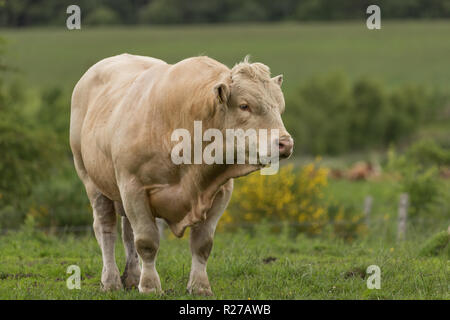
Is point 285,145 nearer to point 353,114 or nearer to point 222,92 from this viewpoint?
point 222,92

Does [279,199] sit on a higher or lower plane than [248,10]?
lower

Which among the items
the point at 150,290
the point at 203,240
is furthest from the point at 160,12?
the point at 150,290

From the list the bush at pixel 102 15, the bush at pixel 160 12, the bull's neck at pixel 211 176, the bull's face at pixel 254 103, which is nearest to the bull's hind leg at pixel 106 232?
the bull's neck at pixel 211 176

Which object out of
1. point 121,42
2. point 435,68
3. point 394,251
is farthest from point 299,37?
point 394,251

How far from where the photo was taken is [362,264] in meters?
8.30

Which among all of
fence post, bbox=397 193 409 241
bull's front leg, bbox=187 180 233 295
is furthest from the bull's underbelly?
fence post, bbox=397 193 409 241

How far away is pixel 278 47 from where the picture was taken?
89125mm

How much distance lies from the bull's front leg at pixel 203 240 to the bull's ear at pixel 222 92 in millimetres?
1123

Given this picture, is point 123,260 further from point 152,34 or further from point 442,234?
point 152,34

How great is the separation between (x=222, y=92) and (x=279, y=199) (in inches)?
445

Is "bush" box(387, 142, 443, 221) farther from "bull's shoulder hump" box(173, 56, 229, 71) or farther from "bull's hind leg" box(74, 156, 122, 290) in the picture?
"bull's shoulder hump" box(173, 56, 229, 71)

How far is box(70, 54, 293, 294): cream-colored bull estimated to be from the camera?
20.6 ft

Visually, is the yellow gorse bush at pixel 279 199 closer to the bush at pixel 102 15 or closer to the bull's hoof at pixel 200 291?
the bull's hoof at pixel 200 291
